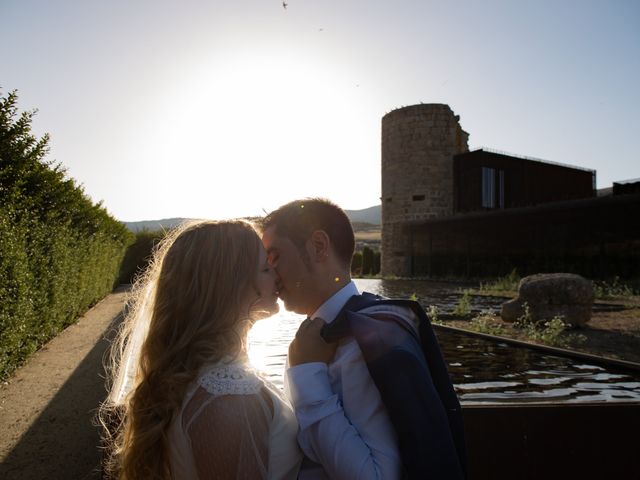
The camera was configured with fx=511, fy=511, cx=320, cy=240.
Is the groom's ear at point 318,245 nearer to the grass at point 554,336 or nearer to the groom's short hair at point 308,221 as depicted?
the groom's short hair at point 308,221

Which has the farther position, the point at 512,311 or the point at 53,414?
the point at 512,311

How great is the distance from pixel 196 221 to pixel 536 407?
201cm

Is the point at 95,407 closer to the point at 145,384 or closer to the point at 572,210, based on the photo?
the point at 145,384

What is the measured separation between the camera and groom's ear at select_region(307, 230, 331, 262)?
75.1 inches

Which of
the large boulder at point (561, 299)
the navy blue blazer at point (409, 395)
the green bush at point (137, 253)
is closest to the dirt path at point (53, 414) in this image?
the navy blue blazer at point (409, 395)

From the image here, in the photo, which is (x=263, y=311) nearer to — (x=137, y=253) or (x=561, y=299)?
(x=561, y=299)

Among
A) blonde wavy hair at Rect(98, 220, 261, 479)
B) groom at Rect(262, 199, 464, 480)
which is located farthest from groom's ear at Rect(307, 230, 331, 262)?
blonde wavy hair at Rect(98, 220, 261, 479)

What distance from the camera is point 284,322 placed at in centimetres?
919

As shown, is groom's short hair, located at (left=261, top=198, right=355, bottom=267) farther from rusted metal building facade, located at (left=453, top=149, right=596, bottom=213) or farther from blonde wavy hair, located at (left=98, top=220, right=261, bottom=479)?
rusted metal building facade, located at (left=453, top=149, right=596, bottom=213)

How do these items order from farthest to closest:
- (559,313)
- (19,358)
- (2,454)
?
1. (559,313)
2. (19,358)
3. (2,454)

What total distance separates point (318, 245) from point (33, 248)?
260 inches

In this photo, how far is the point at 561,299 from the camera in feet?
27.8

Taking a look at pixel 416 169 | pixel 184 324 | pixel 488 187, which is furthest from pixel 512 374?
pixel 488 187

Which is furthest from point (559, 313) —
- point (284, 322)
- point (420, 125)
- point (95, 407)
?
point (420, 125)
